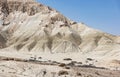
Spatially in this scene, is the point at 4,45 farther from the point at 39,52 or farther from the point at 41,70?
the point at 41,70

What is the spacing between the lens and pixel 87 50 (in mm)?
145250

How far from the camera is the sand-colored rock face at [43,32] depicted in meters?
145

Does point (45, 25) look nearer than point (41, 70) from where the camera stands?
No

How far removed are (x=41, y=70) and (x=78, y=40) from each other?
111 m

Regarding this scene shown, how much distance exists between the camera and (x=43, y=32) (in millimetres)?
152625

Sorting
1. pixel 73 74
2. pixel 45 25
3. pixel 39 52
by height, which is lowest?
pixel 73 74

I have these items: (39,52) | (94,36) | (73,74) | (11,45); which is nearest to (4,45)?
(11,45)

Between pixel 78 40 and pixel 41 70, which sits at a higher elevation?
pixel 78 40

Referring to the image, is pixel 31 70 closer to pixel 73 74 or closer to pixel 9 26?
pixel 73 74

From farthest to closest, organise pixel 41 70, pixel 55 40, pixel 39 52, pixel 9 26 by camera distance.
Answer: pixel 9 26
pixel 55 40
pixel 39 52
pixel 41 70

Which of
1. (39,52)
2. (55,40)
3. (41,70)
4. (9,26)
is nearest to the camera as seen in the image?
(41,70)

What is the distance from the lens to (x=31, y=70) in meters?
44.6

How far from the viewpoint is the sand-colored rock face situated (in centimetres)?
14538

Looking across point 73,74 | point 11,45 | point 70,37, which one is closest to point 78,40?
point 70,37
